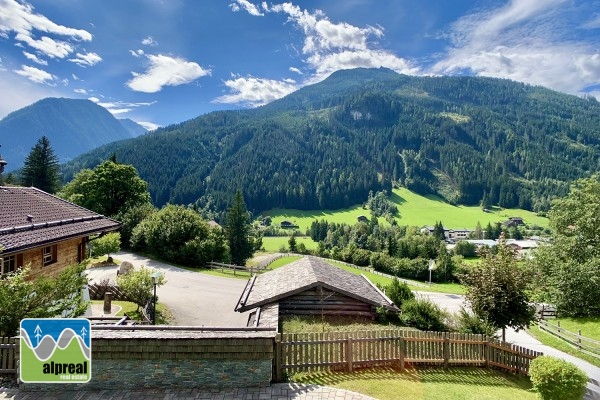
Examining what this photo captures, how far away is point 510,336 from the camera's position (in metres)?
26.4

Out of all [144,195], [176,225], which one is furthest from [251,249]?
[176,225]

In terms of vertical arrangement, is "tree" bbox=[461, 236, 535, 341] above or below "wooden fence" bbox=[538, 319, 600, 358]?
above

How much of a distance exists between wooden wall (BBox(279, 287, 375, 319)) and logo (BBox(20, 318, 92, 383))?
27.9ft

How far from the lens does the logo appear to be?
31.8ft

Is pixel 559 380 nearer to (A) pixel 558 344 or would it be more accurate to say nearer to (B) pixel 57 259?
(A) pixel 558 344

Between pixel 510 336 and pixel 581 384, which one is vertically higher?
pixel 581 384

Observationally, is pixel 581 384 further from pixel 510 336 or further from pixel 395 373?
pixel 510 336

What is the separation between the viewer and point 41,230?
48.1 ft

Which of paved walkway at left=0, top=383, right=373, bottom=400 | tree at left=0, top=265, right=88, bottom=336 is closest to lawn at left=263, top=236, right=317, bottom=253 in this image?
tree at left=0, top=265, right=88, bottom=336

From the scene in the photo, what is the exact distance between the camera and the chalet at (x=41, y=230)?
13117 millimetres

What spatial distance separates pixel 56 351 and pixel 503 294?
18625 mm

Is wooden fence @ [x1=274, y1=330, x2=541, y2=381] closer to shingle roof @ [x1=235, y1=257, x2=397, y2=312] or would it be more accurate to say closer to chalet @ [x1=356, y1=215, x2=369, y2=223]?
shingle roof @ [x1=235, y1=257, x2=397, y2=312]

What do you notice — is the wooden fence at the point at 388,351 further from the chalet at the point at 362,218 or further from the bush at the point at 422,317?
the chalet at the point at 362,218

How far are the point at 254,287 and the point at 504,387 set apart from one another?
12377mm
